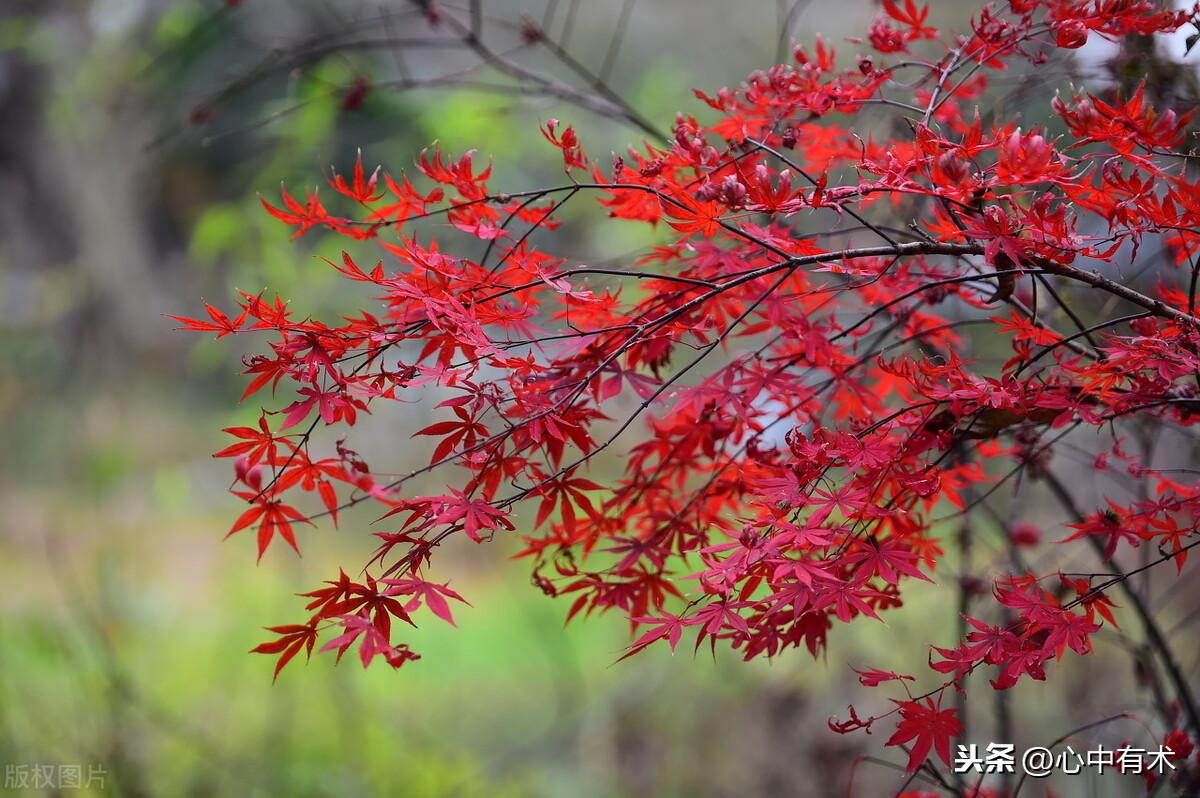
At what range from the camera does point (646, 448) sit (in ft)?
3.67

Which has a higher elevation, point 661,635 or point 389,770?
point 661,635

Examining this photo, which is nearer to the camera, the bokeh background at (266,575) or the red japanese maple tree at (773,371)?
the red japanese maple tree at (773,371)

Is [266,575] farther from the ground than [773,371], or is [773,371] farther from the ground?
[266,575]

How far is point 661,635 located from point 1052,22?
824mm

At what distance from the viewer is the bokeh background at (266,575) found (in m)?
2.49

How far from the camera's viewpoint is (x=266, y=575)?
13.9 feet

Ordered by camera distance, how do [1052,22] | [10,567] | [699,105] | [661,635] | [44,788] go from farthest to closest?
[10,567] < [699,105] < [44,788] < [1052,22] < [661,635]

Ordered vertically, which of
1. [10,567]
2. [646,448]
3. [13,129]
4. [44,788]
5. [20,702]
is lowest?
[44,788]

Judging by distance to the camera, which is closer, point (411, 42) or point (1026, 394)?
point (1026, 394)

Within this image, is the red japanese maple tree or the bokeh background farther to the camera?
the bokeh background

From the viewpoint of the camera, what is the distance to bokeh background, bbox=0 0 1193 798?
8.16 feet

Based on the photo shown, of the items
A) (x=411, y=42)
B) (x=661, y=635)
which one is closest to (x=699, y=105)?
(x=411, y=42)

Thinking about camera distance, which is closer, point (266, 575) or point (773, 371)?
point (773, 371)

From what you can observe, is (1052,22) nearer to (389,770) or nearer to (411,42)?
(411,42)
